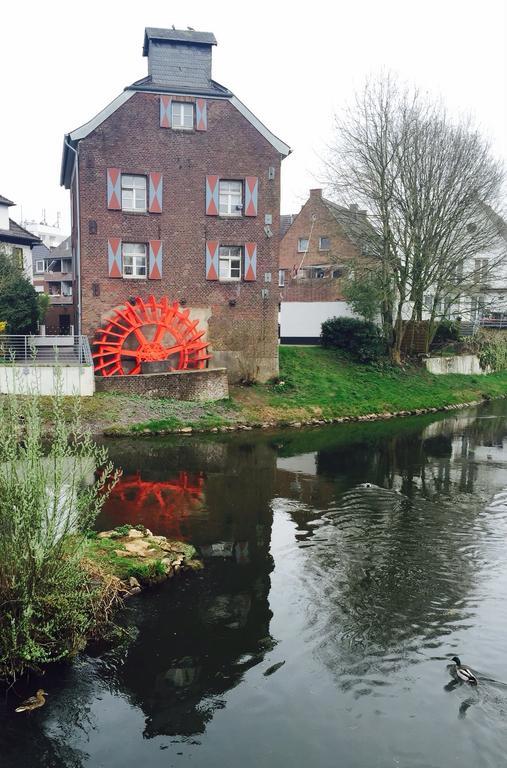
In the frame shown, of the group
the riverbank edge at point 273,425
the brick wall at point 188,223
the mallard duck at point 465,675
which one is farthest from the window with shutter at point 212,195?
the mallard duck at point 465,675

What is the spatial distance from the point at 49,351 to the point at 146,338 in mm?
3558

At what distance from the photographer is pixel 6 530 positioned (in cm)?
678

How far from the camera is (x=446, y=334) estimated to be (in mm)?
34656

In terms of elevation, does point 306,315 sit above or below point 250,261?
below

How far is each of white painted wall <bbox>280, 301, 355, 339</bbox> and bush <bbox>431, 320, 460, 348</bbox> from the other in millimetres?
5119

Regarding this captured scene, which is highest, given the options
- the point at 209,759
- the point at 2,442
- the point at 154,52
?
the point at 154,52

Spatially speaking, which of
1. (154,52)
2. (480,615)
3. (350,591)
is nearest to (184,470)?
(350,591)

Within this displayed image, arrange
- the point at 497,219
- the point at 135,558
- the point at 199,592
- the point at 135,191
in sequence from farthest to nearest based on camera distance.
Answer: the point at 497,219, the point at 135,191, the point at 135,558, the point at 199,592

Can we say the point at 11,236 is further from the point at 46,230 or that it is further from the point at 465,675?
the point at 46,230

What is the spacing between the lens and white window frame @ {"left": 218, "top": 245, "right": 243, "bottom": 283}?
25.4 metres

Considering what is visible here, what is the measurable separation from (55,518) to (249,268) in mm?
19442

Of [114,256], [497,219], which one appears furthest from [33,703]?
[497,219]

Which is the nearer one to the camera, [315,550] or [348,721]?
[348,721]

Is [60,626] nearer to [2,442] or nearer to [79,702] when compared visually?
[79,702]
